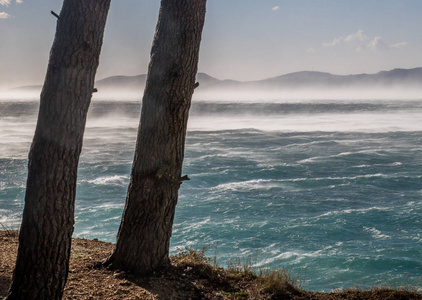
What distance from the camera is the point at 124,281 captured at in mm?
5598

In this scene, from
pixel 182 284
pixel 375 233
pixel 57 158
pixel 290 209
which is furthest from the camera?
pixel 290 209

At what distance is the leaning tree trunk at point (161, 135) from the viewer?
18.6 ft

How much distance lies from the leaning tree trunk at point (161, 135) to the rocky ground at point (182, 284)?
322 millimetres

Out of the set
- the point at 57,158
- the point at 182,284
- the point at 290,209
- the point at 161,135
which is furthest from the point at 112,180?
the point at 57,158

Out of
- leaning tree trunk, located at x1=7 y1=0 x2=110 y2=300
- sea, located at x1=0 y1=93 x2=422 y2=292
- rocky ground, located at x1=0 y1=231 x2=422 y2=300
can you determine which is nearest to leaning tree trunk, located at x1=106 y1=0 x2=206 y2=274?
rocky ground, located at x1=0 y1=231 x2=422 y2=300

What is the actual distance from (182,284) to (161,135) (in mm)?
1861

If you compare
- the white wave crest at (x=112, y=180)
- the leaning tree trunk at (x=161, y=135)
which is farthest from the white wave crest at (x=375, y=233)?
the white wave crest at (x=112, y=180)

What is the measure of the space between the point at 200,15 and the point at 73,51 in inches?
76.1

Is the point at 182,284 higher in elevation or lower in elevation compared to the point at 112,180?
higher

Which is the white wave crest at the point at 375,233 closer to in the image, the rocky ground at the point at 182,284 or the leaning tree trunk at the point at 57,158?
the rocky ground at the point at 182,284

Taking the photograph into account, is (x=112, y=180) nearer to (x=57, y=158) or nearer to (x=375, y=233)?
(x=375, y=233)

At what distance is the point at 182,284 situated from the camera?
5840 millimetres

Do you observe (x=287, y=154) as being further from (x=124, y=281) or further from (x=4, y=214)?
(x=124, y=281)

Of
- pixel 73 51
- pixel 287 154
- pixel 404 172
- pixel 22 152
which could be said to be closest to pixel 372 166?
pixel 404 172
